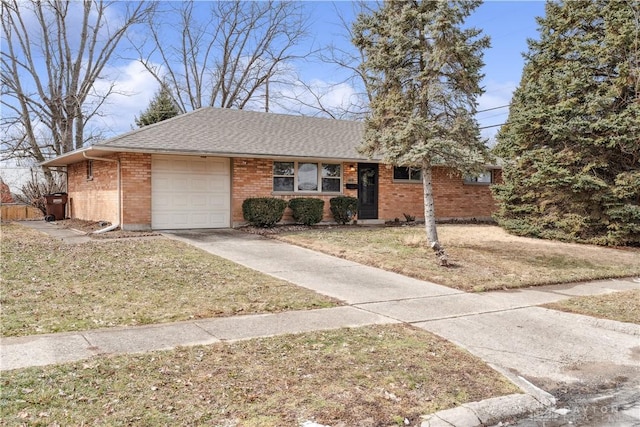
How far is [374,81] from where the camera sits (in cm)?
1125

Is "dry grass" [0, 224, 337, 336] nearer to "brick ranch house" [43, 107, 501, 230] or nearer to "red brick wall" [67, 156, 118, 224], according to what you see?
"brick ranch house" [43, 107, 501, 230]

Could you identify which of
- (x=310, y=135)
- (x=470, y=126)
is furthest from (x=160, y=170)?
(x=470, y=126)

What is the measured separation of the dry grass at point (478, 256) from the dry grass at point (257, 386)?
4.11m

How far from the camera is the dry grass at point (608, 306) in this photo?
6443mm

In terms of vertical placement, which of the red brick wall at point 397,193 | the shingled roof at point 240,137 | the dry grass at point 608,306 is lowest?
the dry grass at point 608,306

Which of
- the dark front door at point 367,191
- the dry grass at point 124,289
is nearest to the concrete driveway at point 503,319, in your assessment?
the dry grass at point 124,289

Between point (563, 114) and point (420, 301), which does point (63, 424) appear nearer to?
point (420, 301)

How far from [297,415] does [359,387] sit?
689 millimetres

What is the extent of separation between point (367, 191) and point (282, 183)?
11.7 feet

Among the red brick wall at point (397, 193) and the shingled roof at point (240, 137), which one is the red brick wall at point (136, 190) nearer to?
the shingled roof at point (240, 137)

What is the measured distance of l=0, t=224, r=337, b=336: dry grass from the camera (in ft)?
17.9

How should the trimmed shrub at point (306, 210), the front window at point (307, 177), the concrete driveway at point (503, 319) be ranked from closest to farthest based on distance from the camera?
the concrete driveway at point (503, 319) < the trimmed shrub at point (306, 210) < the front window at point (307, 177)

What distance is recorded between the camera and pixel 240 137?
1633 cm

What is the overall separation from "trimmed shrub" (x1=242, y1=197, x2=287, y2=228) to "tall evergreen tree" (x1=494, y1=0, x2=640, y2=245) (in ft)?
26.0
